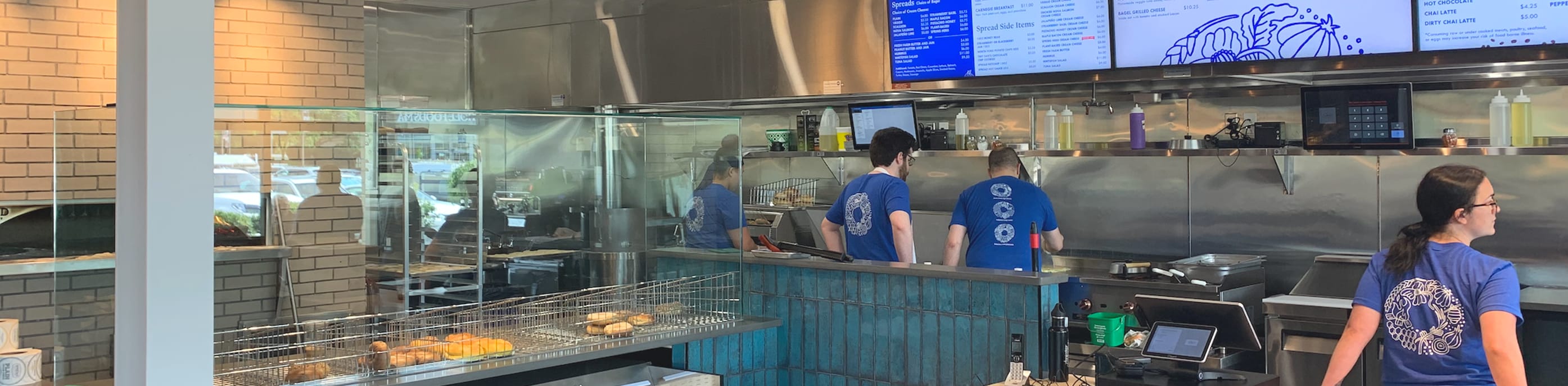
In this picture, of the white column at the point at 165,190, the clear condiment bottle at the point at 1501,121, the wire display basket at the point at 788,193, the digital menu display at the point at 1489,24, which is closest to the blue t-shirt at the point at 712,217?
the white column at the point at 165,190

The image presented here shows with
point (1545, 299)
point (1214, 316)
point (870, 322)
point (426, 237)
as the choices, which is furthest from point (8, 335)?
point (1545, 299)

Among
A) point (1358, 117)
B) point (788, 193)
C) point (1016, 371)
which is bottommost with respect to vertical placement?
point (1016, 371)

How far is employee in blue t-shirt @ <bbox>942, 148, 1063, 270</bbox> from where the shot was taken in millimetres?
5051

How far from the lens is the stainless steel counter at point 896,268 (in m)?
3.74

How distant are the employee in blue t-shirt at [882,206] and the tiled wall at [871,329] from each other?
0.57m

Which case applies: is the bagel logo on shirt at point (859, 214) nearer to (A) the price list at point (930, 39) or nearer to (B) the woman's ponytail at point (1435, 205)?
(A) the price list at point (930, 39)

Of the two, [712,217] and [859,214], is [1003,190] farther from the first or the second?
[712,217]

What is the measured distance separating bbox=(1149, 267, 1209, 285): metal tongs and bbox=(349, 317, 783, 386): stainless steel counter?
199 cm

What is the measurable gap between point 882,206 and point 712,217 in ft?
3.27

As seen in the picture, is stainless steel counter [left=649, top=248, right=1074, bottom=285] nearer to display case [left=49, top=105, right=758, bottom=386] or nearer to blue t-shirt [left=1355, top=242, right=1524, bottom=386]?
display case [left=49, top=105, right=758, bottom=386]

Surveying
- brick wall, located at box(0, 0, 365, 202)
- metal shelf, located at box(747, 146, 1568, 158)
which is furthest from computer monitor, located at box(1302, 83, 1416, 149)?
brick wall, located at box(0, 0, 365, 202)

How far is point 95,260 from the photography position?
14.0ft

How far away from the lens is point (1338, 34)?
4.17 meters

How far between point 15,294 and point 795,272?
3.23 metres
